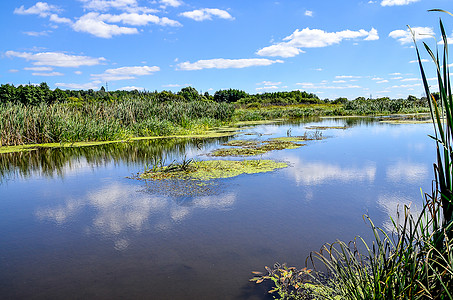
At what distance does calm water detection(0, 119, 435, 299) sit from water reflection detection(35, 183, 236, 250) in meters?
0.02

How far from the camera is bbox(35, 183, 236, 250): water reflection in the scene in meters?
4.68

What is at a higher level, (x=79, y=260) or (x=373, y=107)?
(x=373, y=107)

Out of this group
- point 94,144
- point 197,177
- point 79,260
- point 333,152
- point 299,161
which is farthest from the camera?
point 94,144

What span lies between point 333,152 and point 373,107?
3444 cm

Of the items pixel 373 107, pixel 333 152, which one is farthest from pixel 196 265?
pixel 373 107

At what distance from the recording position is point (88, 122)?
15.2m

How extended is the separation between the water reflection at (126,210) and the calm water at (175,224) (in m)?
0.02

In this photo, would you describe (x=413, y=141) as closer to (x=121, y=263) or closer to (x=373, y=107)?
(x=121, y=263)

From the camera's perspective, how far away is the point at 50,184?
7.59 m

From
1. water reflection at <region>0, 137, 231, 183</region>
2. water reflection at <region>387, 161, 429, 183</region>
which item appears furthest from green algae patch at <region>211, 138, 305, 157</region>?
water reflection at <region>387, 161, 429, 183</region>

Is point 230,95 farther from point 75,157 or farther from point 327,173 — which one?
point 327,173

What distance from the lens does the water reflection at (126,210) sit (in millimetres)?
4680

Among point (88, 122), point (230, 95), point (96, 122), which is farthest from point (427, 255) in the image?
point (230, 95)

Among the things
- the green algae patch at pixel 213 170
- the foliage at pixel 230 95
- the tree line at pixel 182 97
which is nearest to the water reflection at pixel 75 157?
the green algae patch at pixel 213 170
